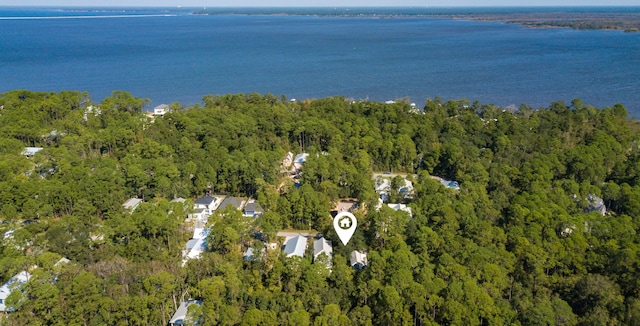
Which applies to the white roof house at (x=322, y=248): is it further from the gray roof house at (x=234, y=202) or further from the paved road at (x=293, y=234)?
the gray roof house at (x=234, y=202)

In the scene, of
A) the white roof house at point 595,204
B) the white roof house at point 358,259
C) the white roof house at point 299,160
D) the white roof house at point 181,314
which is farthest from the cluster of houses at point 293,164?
the white roof house at point 595,204

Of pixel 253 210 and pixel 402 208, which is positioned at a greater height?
pixel 402 208

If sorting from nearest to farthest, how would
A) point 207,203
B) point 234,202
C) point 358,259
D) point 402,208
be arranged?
point 358,259, point 402,208, point 207,203, point 234,202

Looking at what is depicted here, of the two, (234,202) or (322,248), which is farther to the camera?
(234,202)

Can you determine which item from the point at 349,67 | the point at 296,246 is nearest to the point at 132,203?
the point at 296,246

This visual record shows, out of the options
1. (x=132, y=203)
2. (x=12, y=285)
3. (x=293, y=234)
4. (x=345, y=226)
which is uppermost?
(x=12, y=285)

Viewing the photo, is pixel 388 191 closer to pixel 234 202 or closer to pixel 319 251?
pixel 319 251
